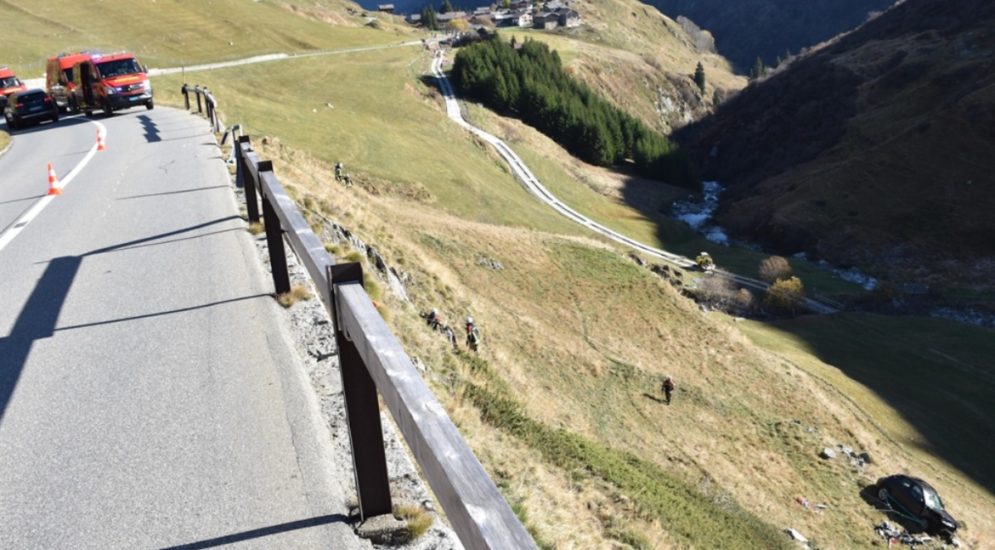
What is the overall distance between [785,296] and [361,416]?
50.6 meters

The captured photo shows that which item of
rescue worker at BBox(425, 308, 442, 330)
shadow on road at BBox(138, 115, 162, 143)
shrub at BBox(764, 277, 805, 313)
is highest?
shadow on road at BBox(138, 115, 162, 143)

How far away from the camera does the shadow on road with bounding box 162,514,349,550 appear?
14.2 ft

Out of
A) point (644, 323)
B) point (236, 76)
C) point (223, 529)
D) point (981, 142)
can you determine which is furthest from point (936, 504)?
point (981, 142)

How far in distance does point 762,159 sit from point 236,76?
70.0 meters

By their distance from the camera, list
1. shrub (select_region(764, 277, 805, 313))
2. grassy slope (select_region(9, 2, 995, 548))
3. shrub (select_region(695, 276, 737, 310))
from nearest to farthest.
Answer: grassy slope (select_region(9, 2, 995, 548)), shrub (select_region(695, 276, 737, 310)), shrub (select_region(764, 277, 805, 313))

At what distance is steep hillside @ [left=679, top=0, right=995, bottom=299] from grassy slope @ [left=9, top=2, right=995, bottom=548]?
2395 cm

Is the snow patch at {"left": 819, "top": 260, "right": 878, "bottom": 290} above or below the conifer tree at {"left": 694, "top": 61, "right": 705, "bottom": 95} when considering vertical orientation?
below

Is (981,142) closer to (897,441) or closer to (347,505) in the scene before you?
(897,441)

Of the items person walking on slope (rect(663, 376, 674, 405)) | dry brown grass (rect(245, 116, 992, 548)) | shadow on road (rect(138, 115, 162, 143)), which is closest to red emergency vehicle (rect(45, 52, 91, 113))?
shadow on road (rect(138, 115, 162, 143))

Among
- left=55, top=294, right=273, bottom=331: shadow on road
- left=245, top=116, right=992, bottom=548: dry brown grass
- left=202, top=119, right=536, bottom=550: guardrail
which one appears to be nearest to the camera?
left=202, top=119, right=536, bottom=550: guardrail

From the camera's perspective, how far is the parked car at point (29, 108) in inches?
1148

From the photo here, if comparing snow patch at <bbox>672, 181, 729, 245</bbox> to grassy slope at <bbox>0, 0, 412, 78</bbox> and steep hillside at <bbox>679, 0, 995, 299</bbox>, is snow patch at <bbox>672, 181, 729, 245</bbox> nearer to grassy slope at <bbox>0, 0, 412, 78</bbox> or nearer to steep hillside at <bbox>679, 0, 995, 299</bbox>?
steep hillside at <bbox>679, 0, 995, 299</bbox>

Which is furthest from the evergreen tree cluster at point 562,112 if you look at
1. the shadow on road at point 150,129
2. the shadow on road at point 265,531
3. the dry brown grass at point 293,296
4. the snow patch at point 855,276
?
the shadow on road at point 265,531

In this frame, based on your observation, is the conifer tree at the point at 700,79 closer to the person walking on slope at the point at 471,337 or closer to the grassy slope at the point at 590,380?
the grassy slope at the point at 590,380
